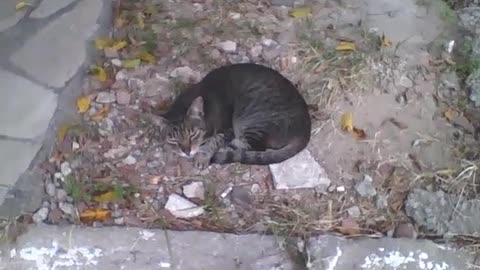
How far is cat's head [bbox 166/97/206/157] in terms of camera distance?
11.4 feet

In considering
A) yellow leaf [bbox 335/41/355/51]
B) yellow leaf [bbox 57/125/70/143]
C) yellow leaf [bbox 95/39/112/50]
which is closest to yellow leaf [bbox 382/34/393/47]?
yellow leaf [bbox 335/41/355/51]

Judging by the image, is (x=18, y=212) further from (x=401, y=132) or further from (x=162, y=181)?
(x=401, y=132)

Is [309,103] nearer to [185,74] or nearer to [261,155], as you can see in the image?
[261,155]

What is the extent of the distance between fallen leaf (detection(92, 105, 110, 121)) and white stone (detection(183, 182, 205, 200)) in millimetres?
491

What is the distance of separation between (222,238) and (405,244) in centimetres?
66

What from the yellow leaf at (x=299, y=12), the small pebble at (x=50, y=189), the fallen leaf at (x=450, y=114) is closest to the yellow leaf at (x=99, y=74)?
the small pebble at (x=50, y=189)

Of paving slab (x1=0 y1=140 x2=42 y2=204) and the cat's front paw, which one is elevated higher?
paving slab (x1=0 y1=140 x2=42 y2=204)

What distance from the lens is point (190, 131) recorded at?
3484mm

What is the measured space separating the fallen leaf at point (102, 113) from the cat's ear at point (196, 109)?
38 cm

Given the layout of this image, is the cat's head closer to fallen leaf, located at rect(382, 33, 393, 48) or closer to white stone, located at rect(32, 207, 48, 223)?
white stone, located at rect(32, 207, 48, 223)

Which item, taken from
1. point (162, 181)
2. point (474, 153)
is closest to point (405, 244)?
point (474, 153)

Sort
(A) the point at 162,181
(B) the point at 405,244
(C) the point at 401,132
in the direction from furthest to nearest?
(C) the point at 401,132
(A) the point at 162,181
(B) the point at 405,244

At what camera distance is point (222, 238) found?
3197mm

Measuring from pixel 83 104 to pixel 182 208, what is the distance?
65 cm
